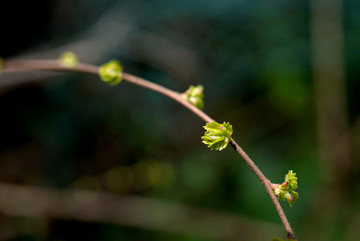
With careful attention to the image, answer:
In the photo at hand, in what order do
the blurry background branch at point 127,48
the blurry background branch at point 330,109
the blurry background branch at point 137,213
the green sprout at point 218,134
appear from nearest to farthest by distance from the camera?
1. the green sprout at point 218,134
2. the blurry background branch at point 137,213
3. the blurry background branch at point 127,48
4. the blurry background branch at point 330,109

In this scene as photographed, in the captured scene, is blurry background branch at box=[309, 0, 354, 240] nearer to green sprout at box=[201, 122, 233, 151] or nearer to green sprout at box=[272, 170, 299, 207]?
green sprout at box=[272, 170, 299, 207]

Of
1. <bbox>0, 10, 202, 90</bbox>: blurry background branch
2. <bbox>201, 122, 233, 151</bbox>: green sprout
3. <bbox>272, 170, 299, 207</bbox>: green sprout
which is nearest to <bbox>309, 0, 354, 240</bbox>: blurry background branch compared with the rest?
<bbox>0, 10, 202, 90</bbox>: blurry background branch

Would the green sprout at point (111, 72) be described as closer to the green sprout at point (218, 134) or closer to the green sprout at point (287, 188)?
the green sprout at point (218, 134)

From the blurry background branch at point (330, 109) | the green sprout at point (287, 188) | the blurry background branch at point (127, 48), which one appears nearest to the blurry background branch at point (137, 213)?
the blurry background branch at point (330, 109)

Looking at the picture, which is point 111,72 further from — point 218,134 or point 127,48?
point 127,48

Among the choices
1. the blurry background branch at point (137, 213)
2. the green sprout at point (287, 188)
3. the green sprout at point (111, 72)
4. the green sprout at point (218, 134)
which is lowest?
the green sprout at point (287, 188)

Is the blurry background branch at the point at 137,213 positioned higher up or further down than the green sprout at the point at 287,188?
higher up

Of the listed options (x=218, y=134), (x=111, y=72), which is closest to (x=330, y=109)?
(x=111, y=72)

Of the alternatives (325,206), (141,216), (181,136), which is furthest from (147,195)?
(325,206)
